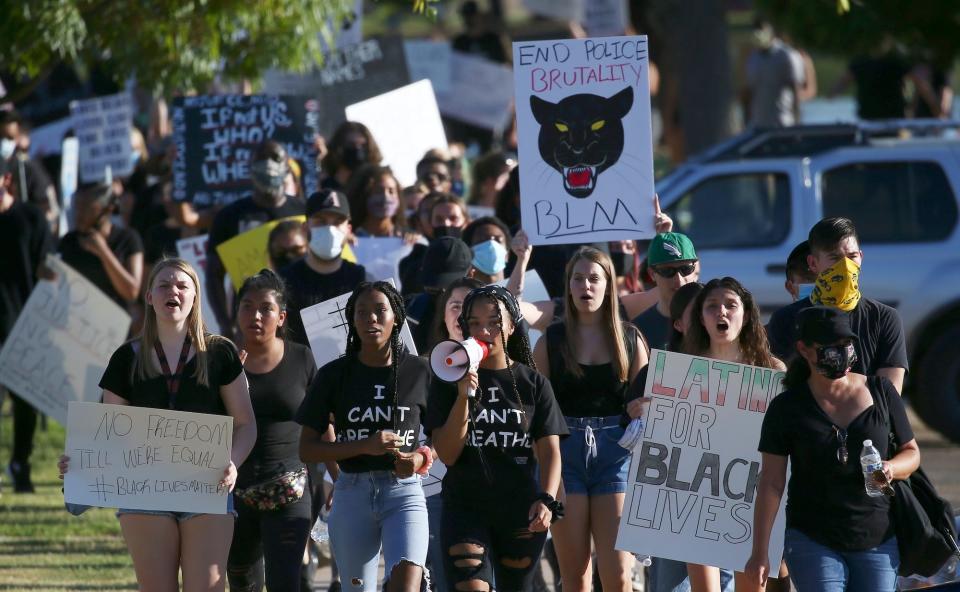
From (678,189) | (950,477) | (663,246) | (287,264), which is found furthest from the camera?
(678,189)

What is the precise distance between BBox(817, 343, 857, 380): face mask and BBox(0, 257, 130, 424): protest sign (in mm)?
5883

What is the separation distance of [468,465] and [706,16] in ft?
43.4

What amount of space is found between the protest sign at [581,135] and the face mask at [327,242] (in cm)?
93

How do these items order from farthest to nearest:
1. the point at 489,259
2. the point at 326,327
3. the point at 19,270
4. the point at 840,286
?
the point at 19,270 → the point at 489,259 → the point at 326,327 → the point at 840,286

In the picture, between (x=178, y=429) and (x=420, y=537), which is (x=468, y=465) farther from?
(x=178, y=429)

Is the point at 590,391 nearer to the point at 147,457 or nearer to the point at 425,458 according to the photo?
the point at 425,458

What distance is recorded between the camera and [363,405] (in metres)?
6.43

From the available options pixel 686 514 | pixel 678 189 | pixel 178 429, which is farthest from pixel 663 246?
pixel 678 189

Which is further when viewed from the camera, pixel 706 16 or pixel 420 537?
pixel 706 16

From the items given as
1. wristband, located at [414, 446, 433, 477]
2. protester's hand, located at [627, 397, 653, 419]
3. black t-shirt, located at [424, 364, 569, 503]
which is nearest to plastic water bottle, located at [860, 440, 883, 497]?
protester's hand, located at [627, 397, 653, 419]

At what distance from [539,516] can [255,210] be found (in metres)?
4.06

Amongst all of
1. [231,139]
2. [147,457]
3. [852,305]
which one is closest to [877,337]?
[852,305]

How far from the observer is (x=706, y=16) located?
18.6m

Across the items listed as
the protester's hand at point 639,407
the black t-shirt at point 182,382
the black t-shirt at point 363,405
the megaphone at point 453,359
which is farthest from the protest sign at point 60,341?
the megaphone at point 453,359
